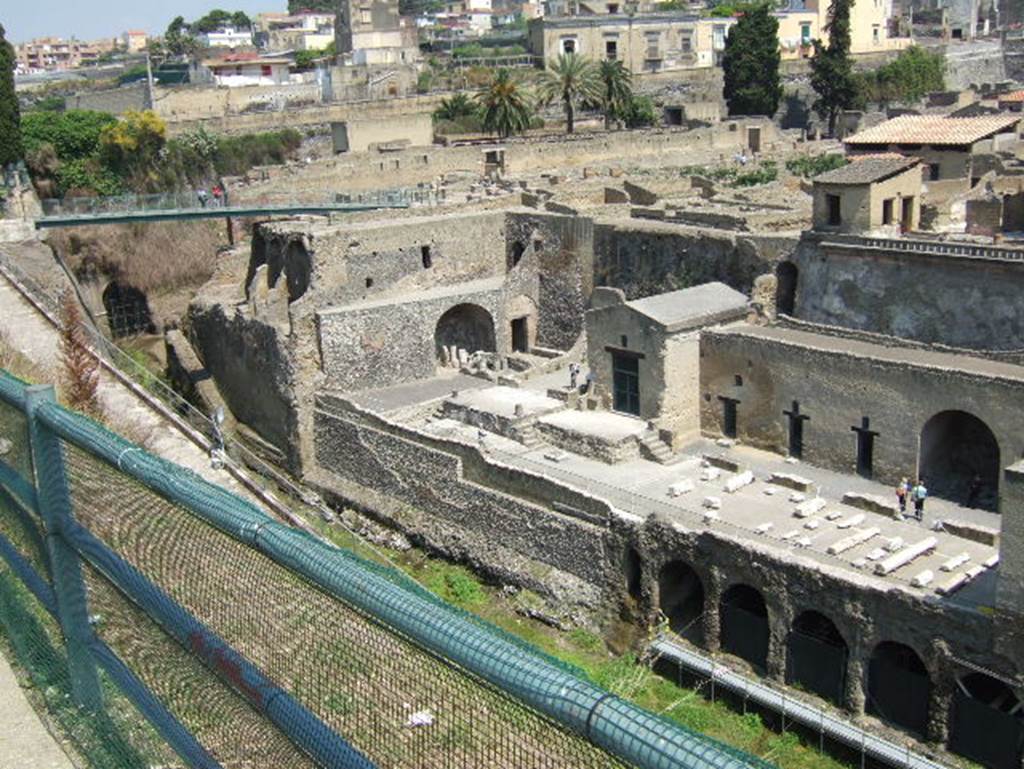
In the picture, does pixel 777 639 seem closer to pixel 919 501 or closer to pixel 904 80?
pixel 919 501

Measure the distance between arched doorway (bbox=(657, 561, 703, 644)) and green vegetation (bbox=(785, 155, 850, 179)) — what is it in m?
25.0

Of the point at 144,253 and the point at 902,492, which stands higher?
the point at 144,253

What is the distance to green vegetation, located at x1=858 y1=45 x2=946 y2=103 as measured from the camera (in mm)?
67081

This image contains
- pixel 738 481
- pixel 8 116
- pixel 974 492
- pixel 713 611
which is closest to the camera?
pixel 713 611

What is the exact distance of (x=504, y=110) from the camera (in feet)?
169

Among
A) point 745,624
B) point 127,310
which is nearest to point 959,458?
point 745,624

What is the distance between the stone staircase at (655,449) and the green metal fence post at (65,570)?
60.7ft

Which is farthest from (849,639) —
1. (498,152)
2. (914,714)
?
(498,152)

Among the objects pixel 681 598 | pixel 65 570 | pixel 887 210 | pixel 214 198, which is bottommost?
pixel 681 598

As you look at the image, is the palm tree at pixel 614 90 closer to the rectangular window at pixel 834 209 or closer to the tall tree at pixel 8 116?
the tall tree at pixel 8 116

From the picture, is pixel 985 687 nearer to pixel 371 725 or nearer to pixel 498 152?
pixel 371 725

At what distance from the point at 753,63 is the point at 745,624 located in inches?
1828

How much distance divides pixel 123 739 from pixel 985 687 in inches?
569

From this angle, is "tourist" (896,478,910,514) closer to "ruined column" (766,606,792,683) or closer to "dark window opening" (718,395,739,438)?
"ruined column" (766,606,792,683)
